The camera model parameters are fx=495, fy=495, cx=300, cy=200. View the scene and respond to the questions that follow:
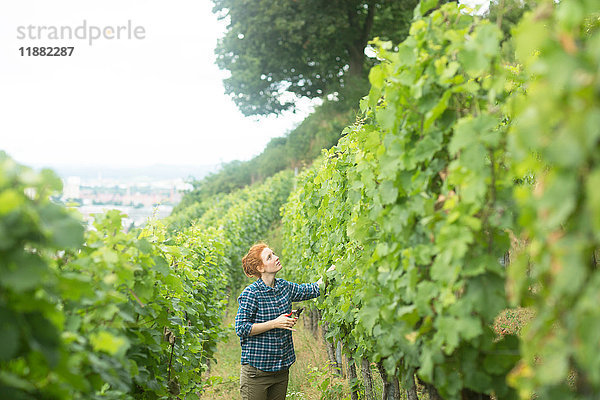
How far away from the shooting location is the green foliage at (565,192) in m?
1.14

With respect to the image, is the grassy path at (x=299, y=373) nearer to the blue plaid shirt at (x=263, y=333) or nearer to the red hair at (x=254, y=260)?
the blue plaid shirt at (x=263, y=333)

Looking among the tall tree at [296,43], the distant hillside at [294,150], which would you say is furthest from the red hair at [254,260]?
the tall tree at [296,43]

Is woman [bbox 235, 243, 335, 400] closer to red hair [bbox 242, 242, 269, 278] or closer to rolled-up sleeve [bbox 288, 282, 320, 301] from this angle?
red hair [bbox 242, 242, 269, 278]

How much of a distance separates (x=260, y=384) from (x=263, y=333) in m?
0.40

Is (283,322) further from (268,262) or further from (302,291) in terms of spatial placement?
(302,291)

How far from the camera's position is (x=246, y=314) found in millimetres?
3879

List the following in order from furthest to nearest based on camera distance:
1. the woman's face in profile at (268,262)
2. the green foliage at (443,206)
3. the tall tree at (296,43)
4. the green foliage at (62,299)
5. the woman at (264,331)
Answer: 1. the tall tree at (296,43)
2. the woman's face in profile at (268,262)
3. the woman at (264,331)
4. the green foliage at (443,206)
5. the green foliage at (62,299)

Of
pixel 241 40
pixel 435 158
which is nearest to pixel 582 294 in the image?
pixel 435 158

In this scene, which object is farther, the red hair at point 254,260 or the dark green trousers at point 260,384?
the red hair at point 254,260

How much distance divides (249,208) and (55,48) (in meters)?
7.12

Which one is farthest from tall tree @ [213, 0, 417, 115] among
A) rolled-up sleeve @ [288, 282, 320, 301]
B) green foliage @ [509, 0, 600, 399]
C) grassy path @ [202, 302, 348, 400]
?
green foliage @ [509, 0, 600, 399]

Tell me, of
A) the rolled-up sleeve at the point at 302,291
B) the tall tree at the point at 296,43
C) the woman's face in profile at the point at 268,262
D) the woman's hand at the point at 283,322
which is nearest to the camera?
the woman's hand at the point at 283,322

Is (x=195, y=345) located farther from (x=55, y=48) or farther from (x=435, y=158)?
(x=55, y=48)

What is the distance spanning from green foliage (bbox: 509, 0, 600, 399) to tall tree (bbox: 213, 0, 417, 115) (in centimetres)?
1903
